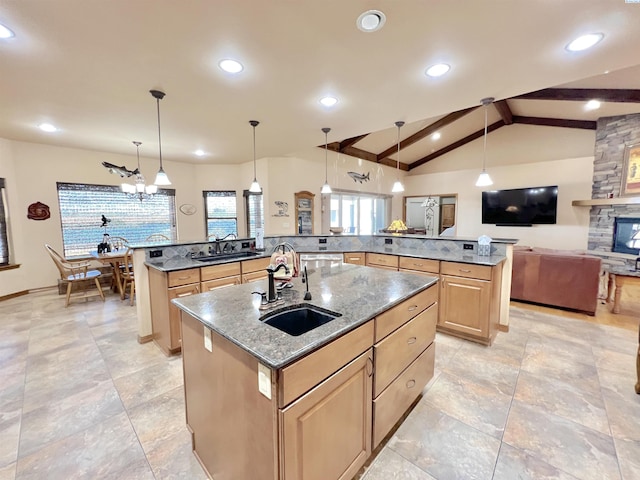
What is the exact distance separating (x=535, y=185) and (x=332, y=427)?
25.6 feet

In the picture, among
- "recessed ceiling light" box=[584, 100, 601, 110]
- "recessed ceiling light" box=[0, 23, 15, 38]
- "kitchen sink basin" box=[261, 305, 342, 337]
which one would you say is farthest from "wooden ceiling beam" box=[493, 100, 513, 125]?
"recessed ceiling light" box=[0, 23, 15, 38]

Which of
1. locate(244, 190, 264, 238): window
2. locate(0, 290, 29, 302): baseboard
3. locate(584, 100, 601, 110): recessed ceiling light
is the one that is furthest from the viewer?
locate(244, 190, 264, 238): window

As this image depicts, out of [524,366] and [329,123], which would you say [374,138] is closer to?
[329,123]

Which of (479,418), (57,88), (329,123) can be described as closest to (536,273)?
(479,418)

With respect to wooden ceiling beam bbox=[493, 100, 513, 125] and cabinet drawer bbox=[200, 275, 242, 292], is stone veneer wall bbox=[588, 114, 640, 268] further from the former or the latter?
cabinet drawer bbox=[200, 275, 242, 292]

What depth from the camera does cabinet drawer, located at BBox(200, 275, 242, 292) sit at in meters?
2.85

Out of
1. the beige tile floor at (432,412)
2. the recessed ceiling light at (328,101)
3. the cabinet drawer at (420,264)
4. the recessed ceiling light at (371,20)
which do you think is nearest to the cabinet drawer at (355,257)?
the cabinet drawer at (420,264)

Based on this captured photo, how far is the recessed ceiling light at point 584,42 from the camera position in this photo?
181cm

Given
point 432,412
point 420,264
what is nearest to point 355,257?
point 420,264

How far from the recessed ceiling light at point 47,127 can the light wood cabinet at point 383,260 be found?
4829mm

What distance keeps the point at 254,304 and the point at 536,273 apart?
14.2 ft

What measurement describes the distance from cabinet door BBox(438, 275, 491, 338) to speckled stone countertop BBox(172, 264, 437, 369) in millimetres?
1122

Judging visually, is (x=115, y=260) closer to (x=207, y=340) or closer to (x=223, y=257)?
(x=223, y=257)

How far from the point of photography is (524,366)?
2467 millimetres
